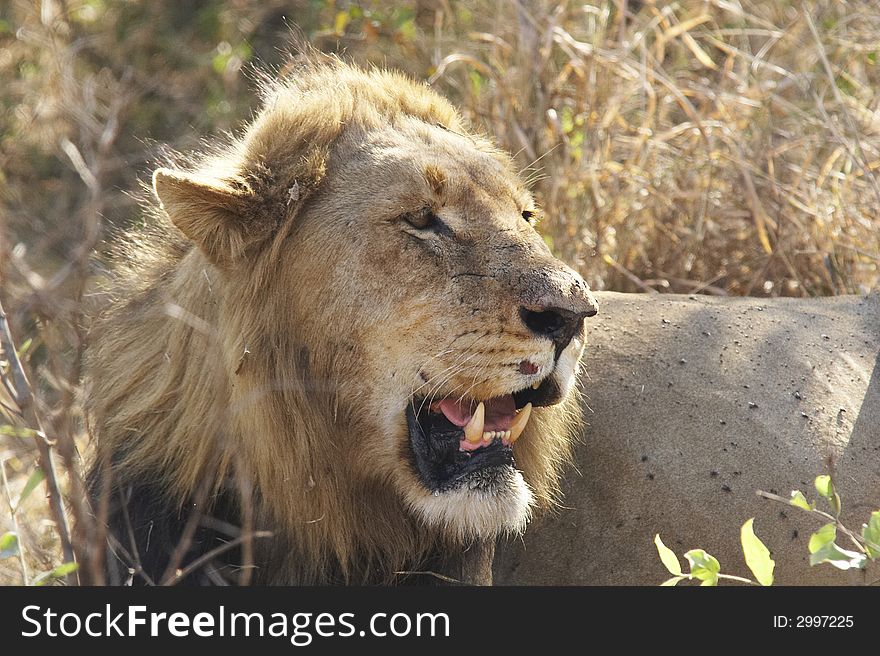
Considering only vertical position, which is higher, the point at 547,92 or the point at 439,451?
the point at 547,92

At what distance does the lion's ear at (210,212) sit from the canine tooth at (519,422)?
29.3 inches

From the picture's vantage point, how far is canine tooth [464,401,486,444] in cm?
280

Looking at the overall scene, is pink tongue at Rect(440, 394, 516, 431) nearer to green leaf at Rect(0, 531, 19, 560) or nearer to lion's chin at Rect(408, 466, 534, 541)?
lion's chin at Rect(408, 466, 534, 541)

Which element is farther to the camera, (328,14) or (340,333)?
(328,14)

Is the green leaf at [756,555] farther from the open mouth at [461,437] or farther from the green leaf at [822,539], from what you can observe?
the open mouth at [461,437]

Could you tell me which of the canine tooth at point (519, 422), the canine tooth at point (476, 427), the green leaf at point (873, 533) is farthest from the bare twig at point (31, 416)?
the green leaf at point (873, 533)

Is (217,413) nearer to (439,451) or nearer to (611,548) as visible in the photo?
(439,451)

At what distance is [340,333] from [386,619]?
664 millimetres

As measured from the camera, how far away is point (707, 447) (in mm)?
3320

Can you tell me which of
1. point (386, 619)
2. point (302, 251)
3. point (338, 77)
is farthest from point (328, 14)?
A: point (386, 619)

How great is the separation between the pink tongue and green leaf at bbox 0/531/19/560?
3.24 feet

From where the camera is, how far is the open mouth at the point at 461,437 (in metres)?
2.82

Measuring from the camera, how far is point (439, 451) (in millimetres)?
2879

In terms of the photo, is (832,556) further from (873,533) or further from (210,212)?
(210,212)
